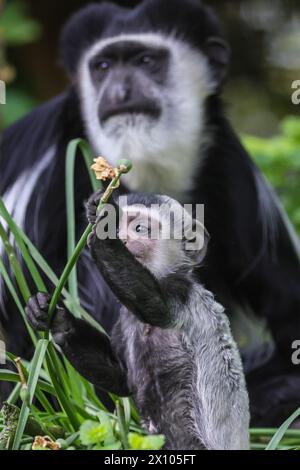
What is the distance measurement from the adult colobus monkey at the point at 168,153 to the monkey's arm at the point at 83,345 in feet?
3.08

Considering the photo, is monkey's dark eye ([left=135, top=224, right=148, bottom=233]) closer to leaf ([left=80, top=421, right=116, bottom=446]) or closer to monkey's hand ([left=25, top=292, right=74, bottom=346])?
monkey's hand ([left=25, top=292, right=74, bottom=346])

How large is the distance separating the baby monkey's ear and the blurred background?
377 centimetres

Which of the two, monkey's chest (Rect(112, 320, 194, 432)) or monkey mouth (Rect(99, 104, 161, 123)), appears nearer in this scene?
monkey's chest (Rect(112, 320, 194, 432))

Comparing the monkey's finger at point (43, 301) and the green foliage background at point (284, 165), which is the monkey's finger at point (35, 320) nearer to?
the monkey's finger at point (43, 301)

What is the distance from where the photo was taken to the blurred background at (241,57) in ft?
19.1

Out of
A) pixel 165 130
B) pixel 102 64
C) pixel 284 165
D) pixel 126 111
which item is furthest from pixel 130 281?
pixel 284 165

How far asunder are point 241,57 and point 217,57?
354cm

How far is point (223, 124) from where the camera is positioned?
2945 millimetres

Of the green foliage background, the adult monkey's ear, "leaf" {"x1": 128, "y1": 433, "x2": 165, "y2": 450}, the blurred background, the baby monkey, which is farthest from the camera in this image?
the blurred background

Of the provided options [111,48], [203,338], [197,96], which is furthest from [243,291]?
[203,338]

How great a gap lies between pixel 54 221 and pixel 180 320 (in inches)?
47.4

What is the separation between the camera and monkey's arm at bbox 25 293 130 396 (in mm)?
1571

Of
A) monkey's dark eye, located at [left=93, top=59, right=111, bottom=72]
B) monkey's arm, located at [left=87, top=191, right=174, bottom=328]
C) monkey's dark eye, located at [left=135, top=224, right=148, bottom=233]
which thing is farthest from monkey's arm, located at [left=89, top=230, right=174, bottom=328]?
monkey's dark eye, located at [left=93, top=59, right=111, bottom=72]

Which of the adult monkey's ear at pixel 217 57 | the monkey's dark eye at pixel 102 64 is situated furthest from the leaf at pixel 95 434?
the adult monkey's ear at pixel 217 57
